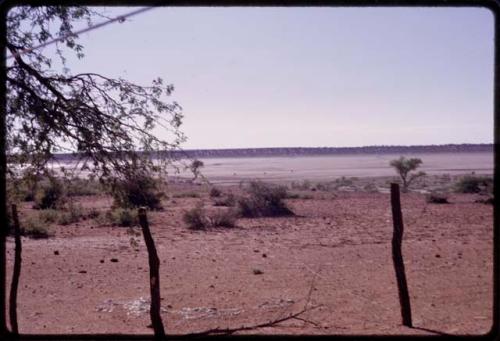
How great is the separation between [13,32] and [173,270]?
7749 mm

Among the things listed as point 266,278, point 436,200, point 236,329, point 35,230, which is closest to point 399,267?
point 236,329

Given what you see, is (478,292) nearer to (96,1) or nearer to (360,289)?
(360,289)

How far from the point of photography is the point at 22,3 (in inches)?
278

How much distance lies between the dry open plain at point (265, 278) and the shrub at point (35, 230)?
26.6 inches

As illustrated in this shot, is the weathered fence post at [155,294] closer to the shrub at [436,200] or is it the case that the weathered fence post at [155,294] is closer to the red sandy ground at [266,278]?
the red sandy ground at [266,278]

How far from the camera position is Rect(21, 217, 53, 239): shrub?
19.5 metres

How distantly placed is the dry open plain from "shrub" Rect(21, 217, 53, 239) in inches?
26.6

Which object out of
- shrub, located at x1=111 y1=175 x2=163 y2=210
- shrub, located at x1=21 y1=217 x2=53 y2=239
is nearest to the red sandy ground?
shrub, located at x1=21 y1=217 x2=53 y2=239

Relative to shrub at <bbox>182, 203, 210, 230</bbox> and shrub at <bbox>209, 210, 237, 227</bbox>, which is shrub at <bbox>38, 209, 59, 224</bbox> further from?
shrub at <bbox>209, 210, 237, 227</bbox>

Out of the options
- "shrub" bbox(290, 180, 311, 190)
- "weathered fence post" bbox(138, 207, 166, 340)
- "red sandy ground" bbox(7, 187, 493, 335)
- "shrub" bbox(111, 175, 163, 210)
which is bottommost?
"red sandy ground" bbox(7, 187, 493, 335)

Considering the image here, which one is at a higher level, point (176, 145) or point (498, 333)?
point (176, 145)

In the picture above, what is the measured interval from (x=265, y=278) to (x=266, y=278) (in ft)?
0.08

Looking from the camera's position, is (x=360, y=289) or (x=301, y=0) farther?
(x=360, y=289)
